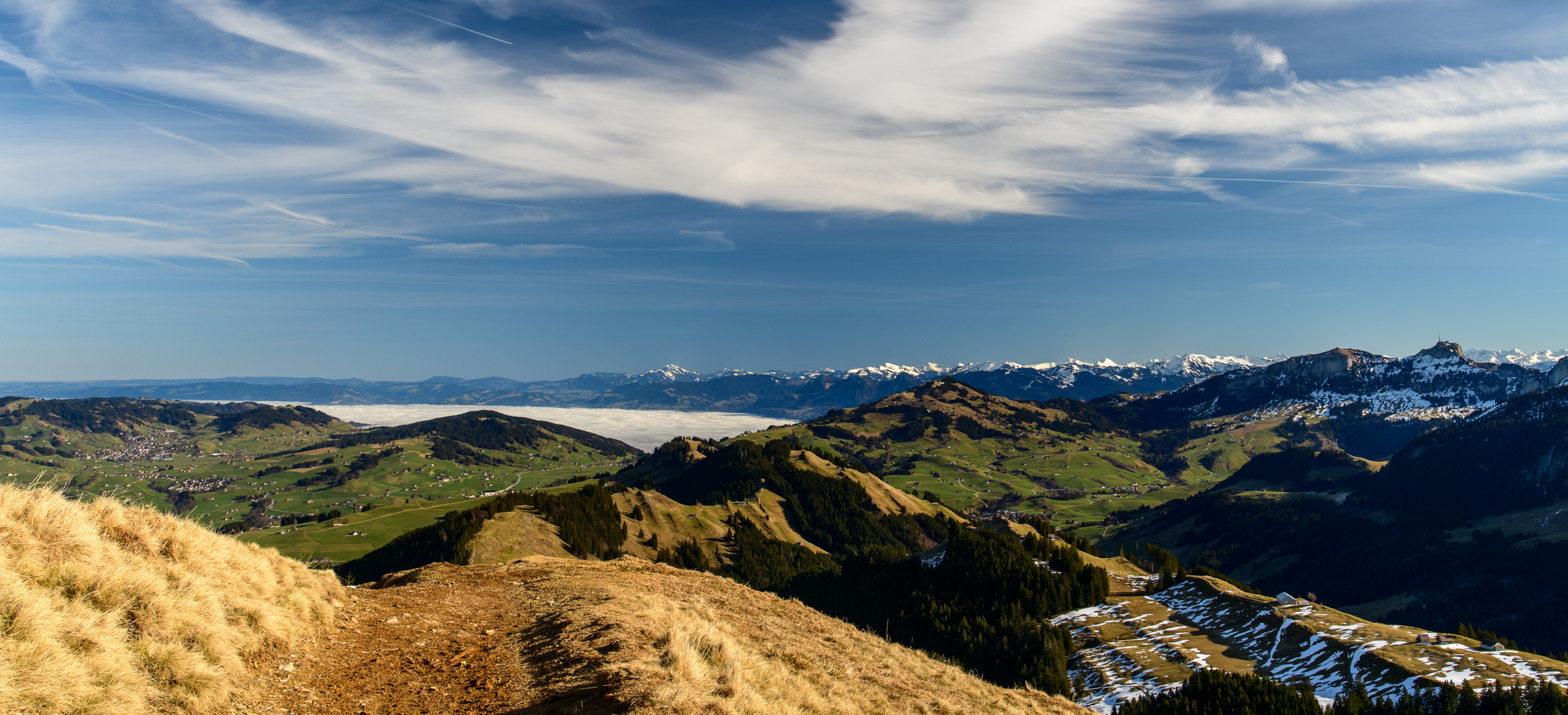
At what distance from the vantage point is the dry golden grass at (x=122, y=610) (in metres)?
14.0

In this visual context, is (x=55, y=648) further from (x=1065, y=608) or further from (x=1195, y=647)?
(x=1065, y=608)

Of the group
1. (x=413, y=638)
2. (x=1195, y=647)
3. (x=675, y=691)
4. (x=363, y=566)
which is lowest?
(x=363, y=566)

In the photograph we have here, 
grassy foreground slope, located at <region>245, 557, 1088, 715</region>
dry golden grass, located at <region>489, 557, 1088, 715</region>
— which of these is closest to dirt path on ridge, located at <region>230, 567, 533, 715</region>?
grassy foreground slope, located at <region>245, 557, 1088, 715</region>

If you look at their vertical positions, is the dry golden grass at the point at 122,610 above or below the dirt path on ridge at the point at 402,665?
above

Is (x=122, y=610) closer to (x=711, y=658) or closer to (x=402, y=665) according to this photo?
(x=402, y=665)

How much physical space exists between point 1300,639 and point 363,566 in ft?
680

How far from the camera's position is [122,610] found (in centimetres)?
1697

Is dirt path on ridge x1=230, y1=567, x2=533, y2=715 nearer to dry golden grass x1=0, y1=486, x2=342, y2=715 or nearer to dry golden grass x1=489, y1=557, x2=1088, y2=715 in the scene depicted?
dry golden grass x1=0, y1=486, x2=342, y2=715

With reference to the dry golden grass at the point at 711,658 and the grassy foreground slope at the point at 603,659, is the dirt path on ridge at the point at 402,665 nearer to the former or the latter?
the grassy foreground slope at the point at 603,659

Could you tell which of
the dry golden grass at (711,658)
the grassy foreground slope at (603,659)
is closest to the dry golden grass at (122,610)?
the grassy foreground slope at (603,659)

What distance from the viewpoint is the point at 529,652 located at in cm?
2391

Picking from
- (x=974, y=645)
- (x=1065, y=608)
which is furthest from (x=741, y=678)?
(x=1065, y=608)

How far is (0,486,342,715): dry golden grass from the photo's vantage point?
549 inches

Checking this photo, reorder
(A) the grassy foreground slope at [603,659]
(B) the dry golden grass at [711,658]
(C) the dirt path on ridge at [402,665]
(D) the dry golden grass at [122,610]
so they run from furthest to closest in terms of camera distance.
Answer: (B) the dry golden grass at [711,658]
(A) the grassy foreground slope at [603,659]
(C) the dirt path on ridge at [402,665]
(D) the dry golden grass at [122,610]
